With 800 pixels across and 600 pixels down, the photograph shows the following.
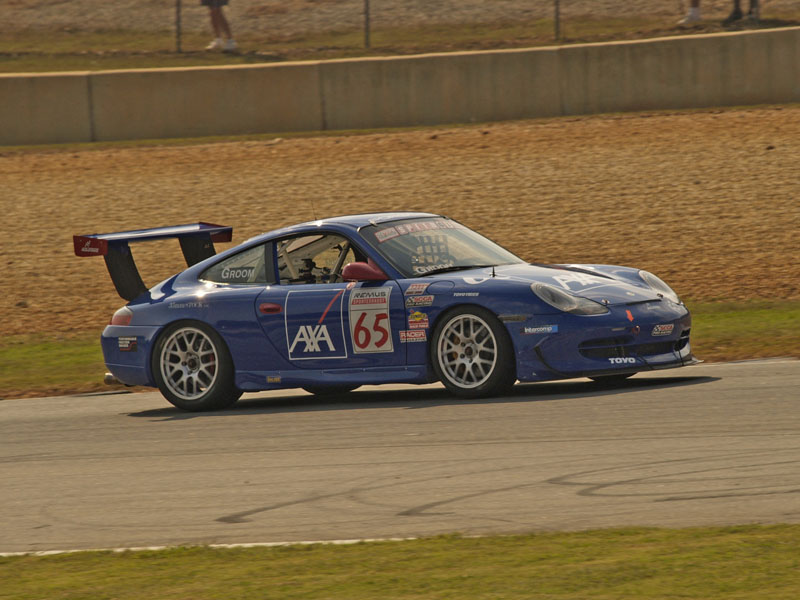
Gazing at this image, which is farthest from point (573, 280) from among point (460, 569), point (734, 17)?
point (734, 17)

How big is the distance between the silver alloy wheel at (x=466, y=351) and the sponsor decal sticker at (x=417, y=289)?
31cm

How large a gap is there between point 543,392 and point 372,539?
398 centimetres

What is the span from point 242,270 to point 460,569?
562 centimetres

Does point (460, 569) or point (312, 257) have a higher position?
point (312, 257)

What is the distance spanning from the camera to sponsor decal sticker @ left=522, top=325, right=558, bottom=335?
9164 millimetres

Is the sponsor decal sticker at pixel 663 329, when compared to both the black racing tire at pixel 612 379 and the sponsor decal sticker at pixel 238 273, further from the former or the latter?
the sponsor decal sticker at pixel 238 273

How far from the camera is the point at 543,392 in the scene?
9.78 metres

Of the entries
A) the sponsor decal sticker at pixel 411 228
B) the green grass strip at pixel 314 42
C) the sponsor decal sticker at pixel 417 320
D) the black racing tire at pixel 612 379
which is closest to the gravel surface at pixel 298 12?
the green grass strip at pixel 314 42

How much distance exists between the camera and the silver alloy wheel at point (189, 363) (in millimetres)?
10383

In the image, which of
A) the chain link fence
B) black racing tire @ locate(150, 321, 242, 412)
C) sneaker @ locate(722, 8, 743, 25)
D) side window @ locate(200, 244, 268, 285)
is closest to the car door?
side window @ locate(200, 244, 268, 285)

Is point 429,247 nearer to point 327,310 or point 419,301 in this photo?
point 419,301

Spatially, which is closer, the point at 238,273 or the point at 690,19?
the point at 238,273

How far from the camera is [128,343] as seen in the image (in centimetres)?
1074

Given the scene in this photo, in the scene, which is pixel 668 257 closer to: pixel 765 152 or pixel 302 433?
pixel 765 152
